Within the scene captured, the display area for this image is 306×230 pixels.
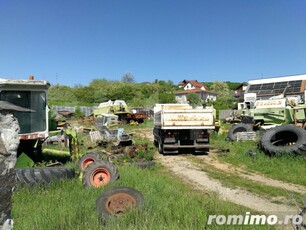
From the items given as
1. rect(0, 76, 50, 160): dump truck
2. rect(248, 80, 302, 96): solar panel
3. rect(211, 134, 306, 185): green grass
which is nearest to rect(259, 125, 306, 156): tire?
rect(211, 134, 306, 185): green grass

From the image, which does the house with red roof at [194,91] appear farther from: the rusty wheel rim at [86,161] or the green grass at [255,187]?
the rusty wheel rim at [86,161]

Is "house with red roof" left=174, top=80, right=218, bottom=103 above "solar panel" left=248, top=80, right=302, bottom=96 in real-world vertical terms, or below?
above

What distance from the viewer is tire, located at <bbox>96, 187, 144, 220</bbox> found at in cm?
437

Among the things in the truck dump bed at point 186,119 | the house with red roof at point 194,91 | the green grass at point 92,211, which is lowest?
the green grass at point 92,211

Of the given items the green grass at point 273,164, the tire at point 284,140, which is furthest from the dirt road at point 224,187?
the tire at point 284,140

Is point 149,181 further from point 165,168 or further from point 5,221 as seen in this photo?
point 5,221

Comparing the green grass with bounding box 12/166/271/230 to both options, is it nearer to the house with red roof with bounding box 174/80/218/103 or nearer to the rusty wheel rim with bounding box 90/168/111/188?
the rusty wheel rim with bounding box 90/168/111/188

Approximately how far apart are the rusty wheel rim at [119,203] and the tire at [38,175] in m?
2.28

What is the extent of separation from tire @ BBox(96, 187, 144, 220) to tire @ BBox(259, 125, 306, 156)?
688cm

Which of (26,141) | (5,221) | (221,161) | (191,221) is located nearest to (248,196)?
(191,221)

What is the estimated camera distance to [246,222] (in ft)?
13.2

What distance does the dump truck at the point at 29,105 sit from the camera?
7.94m

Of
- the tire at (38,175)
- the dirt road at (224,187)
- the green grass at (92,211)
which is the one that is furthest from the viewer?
the tire at (38,175)

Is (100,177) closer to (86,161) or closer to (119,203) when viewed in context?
(86,161)
